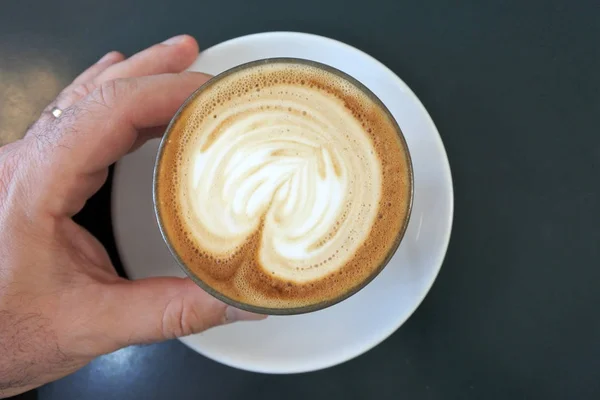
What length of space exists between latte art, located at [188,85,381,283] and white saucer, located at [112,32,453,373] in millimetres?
281

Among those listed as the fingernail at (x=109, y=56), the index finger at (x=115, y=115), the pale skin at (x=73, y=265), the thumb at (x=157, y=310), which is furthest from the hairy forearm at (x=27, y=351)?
the fingernail at (x=109, y=56)

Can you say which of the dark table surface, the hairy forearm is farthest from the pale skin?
the dark table surface

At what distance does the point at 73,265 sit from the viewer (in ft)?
3.76

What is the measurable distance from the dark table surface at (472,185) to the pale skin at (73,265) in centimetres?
22

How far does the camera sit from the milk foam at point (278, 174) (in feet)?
3.36

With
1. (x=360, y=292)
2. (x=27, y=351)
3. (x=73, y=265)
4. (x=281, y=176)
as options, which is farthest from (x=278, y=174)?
(x=27, y=351)

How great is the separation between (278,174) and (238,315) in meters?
0.37

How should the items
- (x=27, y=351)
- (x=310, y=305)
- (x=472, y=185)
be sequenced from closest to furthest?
(x=310, y=305) → (x=27, y=351) → (x=472, y=185)

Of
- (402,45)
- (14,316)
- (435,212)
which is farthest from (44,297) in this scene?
(402,45)

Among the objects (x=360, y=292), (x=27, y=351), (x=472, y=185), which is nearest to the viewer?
(x=27, y=351)

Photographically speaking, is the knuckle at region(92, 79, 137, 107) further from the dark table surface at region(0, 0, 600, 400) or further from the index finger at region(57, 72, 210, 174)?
the dark table surface at region(0, 0, 600, 400)

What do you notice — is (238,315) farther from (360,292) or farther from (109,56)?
(109,56)

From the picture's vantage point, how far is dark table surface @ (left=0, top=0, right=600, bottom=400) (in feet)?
4.47

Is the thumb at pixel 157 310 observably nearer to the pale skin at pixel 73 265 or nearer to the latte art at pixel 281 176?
the pale skin at pixel 73 265
